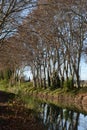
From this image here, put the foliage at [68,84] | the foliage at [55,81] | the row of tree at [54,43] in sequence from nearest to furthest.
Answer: the row of tree at [54,43] < the foliage at [68,84] < the foliage at [55,81]

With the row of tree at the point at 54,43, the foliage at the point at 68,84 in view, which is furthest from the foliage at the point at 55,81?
the foliage at the point at 68,84

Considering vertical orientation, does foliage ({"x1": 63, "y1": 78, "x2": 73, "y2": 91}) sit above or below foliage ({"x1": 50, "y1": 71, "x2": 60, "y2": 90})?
below

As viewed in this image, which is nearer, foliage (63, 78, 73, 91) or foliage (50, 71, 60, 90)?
foliage (63, 78, 73, 91)

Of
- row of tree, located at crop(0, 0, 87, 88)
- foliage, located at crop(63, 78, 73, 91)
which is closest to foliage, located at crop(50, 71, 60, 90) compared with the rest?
row of tree, located at crop(0, 0, 87, 88)

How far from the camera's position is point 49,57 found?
66125mm

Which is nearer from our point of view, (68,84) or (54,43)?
(54,43)

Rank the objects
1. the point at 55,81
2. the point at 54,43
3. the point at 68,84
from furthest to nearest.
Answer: the point at 55,81
the point at 68,84
the point at 54,43

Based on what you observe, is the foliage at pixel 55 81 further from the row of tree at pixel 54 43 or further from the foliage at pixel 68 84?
the foliage at pixel 68 84

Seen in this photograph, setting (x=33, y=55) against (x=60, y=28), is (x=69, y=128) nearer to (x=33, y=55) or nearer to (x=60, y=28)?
(x=60, y=28)

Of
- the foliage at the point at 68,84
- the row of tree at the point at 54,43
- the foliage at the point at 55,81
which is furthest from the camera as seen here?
the foliage at the point at 55,81

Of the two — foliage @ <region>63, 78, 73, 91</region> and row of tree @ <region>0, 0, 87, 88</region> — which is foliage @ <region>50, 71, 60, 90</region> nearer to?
row of tree @ <region>0, 0, 87, 88</region>

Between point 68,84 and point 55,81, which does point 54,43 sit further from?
point 55,81

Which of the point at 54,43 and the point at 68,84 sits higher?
the point at 54,43

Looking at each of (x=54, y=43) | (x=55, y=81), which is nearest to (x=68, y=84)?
(x=55, y=81)
